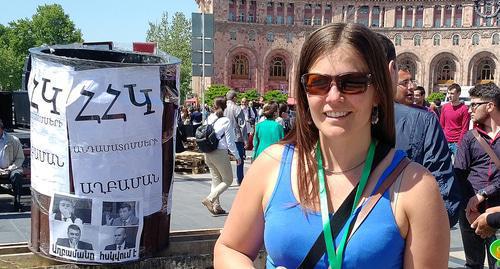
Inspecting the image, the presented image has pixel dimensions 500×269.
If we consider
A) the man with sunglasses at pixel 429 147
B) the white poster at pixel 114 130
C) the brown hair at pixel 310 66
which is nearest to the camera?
the brown hair at pixel 310 66

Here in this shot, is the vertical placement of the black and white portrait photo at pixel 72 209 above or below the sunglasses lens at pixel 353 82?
below

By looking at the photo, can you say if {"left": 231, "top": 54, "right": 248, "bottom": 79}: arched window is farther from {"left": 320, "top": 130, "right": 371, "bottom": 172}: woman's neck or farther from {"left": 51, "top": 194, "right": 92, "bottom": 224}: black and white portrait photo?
{"left": 320, "top": 130, "right": 371, "bottom": 172}: woman's neck

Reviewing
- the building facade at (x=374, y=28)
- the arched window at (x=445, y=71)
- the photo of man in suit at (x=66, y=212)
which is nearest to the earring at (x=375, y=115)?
the photo of man in suit at (x=66, y=212)

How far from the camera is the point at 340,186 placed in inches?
70.4

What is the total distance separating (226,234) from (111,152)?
1510mm

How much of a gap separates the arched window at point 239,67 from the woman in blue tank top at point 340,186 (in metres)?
62.4

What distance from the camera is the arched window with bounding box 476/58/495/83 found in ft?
208

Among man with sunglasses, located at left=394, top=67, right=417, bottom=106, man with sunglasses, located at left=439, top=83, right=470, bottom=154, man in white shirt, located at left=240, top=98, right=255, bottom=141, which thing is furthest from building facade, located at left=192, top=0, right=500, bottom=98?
man with sunglasses, located at left=394, top=67, right=417, bottom=106

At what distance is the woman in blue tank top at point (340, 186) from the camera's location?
65.1 inches

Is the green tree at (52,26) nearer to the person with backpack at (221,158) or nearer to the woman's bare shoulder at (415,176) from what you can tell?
the person with backpack at (221,158)

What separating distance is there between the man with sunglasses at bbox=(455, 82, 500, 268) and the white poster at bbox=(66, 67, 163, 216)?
2.91 m

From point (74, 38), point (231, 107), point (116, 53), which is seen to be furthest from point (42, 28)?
point (116, 53)

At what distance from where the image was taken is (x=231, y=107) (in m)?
12.2

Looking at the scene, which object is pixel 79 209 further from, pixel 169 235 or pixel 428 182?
pixel 428 182
